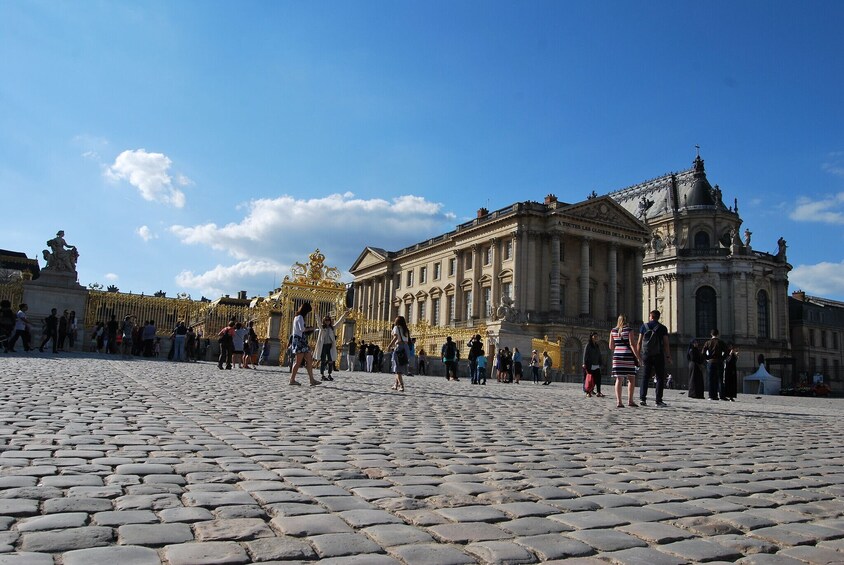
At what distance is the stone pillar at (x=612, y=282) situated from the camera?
5775 centimetres

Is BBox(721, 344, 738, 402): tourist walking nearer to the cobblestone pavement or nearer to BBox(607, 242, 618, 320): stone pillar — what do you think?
the cobblestone pavement

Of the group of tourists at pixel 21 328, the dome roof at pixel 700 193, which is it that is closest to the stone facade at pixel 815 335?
the dome roof at pixel 700 193

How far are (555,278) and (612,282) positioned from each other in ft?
18.5

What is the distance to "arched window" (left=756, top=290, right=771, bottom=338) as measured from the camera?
6762 cm

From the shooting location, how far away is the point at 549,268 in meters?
56.1

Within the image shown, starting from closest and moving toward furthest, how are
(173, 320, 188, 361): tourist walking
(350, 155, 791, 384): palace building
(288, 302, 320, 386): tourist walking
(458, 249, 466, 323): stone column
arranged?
1. (288, 302, 320, 386): tourist walking
2. (173, 320, 188, 361): tourist walking
3. (350, 155, 791, 384): palace building
4. (458, 249, 466, 323): stone column

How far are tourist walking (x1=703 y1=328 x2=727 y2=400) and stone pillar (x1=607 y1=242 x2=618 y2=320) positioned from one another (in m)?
39.4

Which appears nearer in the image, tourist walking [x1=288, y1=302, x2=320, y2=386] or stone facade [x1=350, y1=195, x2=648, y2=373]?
tourist walking [x1=288, y1=302, x2=320, y2=386]

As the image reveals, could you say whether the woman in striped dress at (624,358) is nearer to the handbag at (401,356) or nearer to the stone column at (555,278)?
the handbag at (401,356)

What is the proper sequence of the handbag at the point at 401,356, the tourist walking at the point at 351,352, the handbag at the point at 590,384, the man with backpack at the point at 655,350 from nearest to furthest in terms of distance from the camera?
the man with backpack at the point at 655,350 → the handbag at the point at 401,356 → the handbag at the point at 590,384 → the tourist walking at the point at 351,352

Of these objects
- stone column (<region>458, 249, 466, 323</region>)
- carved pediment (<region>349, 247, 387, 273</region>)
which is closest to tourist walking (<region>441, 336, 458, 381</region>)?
stone column (<region>458, 249, 466, 323</region>)

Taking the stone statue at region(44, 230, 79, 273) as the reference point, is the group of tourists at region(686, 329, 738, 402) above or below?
below

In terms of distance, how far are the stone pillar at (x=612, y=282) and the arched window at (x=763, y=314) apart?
18094 millimetres

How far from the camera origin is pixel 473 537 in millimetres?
3178
